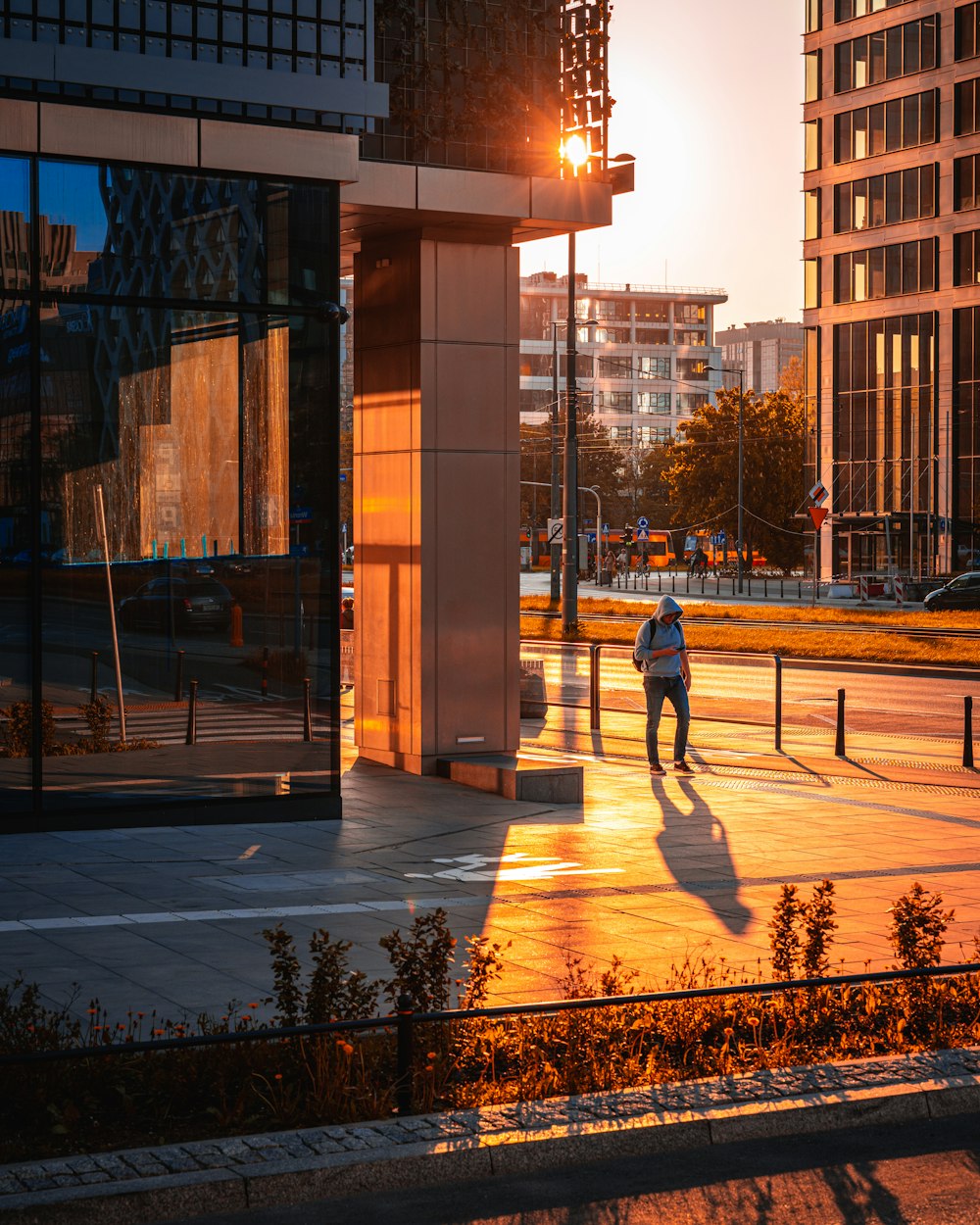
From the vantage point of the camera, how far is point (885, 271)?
248 feet

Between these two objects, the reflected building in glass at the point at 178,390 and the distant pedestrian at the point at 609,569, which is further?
the distant pedestrian at the point at 609,569

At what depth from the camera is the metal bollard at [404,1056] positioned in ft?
20.3

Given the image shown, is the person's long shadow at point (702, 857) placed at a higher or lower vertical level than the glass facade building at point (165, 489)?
lower

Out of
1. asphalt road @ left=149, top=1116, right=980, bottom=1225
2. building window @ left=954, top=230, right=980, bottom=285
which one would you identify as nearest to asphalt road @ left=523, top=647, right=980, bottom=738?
asphalt road @ left=149, top=1116, right=980, bottom=1225

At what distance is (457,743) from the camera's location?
53.2 feet

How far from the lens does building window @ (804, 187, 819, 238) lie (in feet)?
259

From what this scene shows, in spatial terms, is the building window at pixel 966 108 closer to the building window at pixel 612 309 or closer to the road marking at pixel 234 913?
the road marking at pixel 234 913

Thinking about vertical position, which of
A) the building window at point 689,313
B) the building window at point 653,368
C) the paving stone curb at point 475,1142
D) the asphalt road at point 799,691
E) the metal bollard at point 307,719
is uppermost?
the building window at point 689,313

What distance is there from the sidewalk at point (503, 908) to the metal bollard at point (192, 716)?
0.39 ft

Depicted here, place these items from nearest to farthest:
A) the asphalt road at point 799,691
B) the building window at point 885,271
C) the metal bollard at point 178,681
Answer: the metal bollard at point 178,681 < the asphalt road at point 799,691 < the building window at point 885,271

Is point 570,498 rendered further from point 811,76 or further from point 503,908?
point 811,76

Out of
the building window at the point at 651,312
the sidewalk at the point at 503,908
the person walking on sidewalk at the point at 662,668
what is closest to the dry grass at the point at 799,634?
the sidewalk at the point at 503,908

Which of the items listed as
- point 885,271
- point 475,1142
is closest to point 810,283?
point 885,271

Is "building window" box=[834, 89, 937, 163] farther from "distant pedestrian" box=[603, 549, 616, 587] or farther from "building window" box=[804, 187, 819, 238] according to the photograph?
"distant pedestrian" box=[603, 549, 616, 587]
